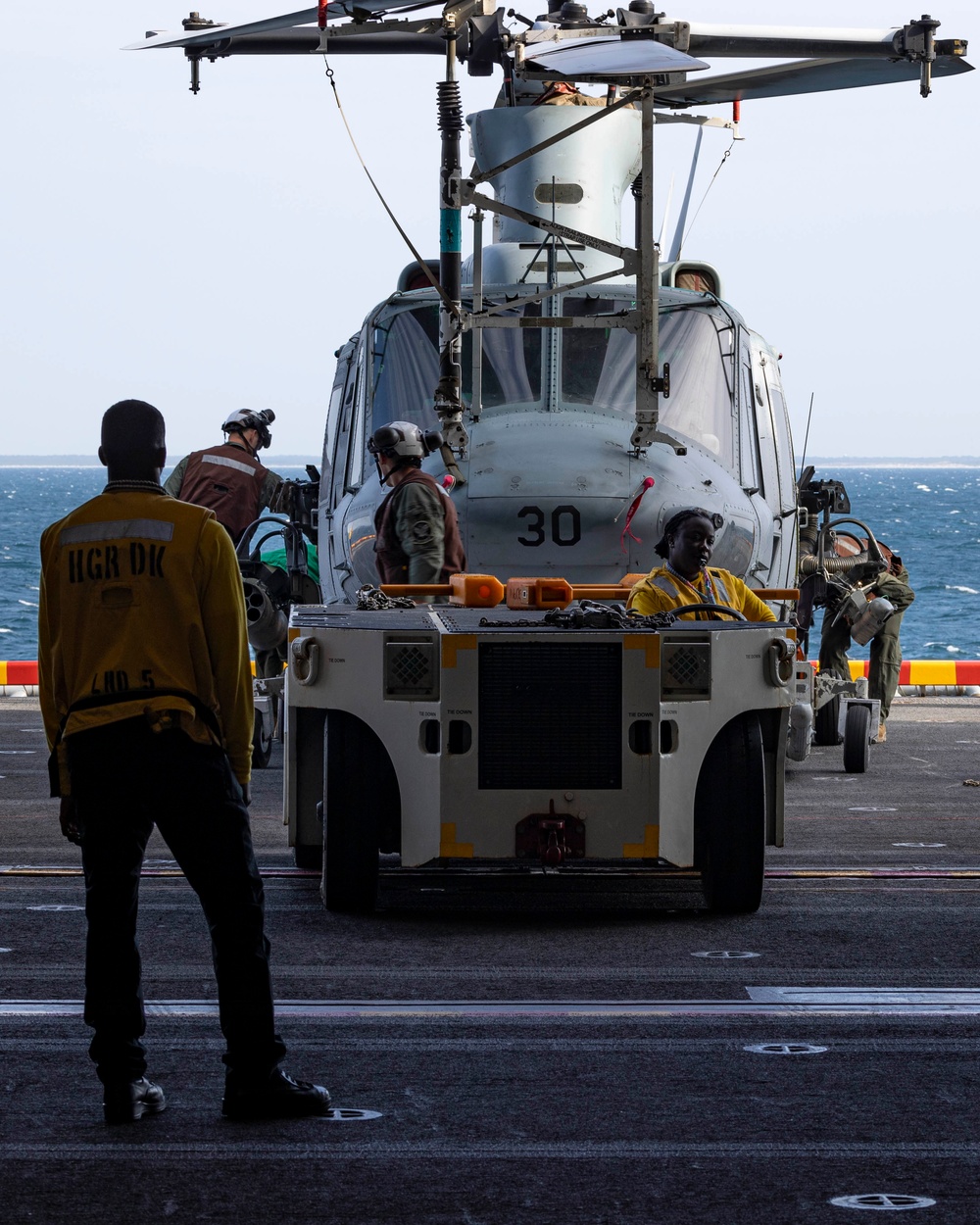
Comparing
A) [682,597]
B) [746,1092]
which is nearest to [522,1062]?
[746,1092]

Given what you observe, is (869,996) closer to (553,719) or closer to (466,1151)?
(553,719)

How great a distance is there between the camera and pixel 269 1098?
4.83 metres

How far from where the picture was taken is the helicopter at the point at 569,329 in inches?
408

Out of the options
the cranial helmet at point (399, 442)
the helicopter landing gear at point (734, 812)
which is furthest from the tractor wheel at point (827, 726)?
the helicopter landing gear at point (734, 812)

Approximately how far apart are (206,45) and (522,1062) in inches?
375

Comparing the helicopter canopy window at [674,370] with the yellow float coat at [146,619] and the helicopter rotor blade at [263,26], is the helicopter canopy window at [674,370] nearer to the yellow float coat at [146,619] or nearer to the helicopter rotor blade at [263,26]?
the helicopter rotor blade at [263,26]

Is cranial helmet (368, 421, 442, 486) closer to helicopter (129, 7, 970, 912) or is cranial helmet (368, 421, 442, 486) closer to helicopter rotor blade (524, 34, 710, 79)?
helicopter (129, 7, 970, 912)

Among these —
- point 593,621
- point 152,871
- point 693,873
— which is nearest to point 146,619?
point 593,621

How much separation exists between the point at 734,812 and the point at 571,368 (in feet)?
14.5

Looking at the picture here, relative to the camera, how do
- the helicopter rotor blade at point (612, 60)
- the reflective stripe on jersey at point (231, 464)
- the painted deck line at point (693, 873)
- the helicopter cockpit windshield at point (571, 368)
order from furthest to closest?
the reflective stripe on jersey at point (231, 464), the helicopter cockpit windshield at point (571, 368), the helicopter rotor blade at point (612, 60), the painted deck line at point (693, 873)

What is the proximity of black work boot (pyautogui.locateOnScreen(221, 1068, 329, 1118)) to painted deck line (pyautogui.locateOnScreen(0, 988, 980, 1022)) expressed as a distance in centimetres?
110

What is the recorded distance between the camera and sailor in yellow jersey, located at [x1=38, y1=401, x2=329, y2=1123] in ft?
15.9

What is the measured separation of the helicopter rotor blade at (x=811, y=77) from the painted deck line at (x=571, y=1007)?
753 cm

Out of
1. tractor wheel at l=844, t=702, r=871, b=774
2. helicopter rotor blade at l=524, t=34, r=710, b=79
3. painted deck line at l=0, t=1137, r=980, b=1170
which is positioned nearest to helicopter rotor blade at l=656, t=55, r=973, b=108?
helicopter rotor blade at l=524, t=34, r=710, b=79
